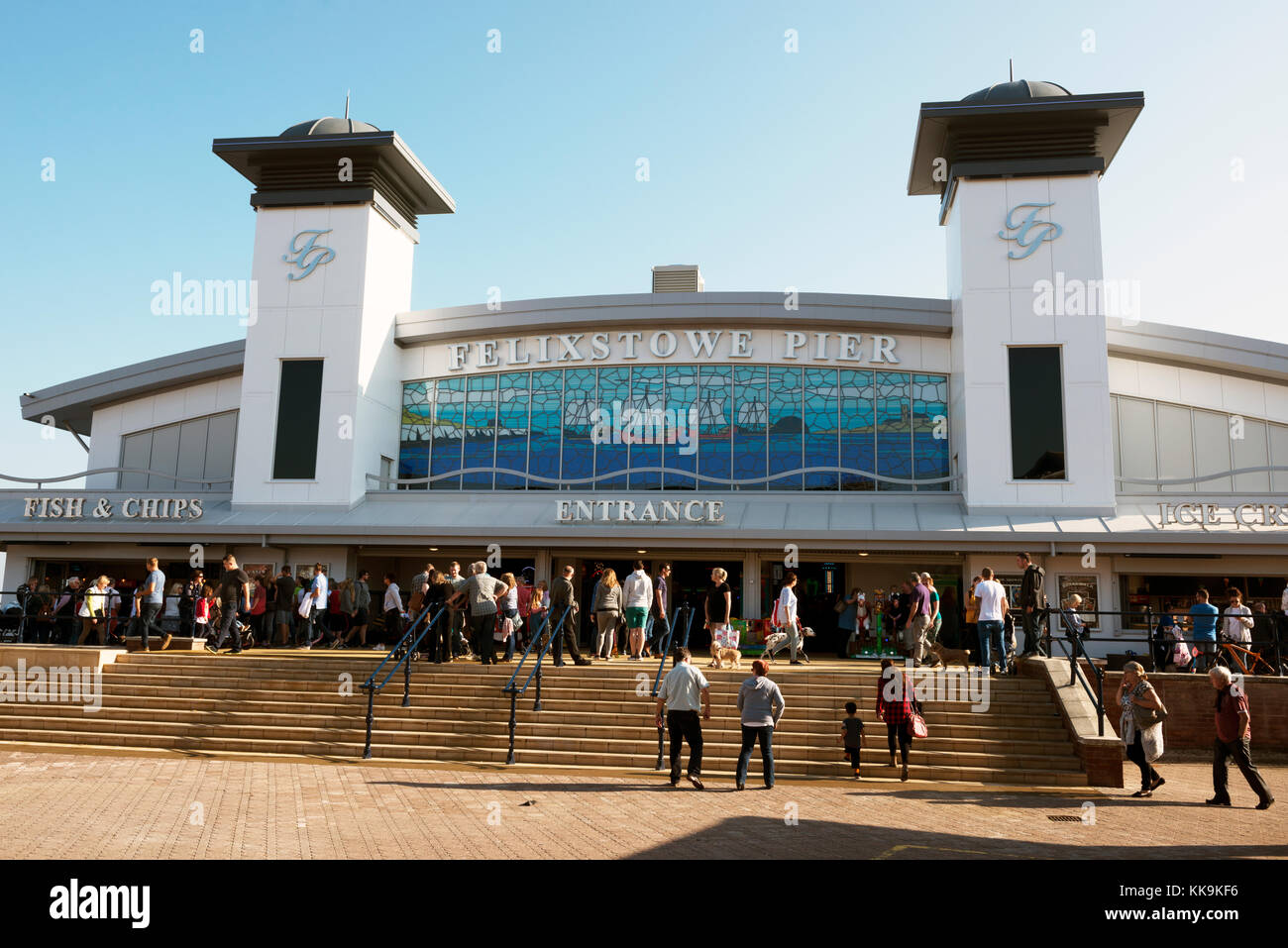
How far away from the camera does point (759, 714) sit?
36.0 feet

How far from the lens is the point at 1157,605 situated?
2091 cm

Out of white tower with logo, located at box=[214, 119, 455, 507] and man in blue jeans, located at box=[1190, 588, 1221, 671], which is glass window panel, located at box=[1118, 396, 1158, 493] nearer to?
man in blue jeans, located at box=[1190, 588, 1221, 671]

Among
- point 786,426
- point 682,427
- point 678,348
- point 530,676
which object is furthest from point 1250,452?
point 530,676

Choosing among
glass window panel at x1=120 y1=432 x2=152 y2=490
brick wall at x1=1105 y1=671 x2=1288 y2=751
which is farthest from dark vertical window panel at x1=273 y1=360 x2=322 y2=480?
brick wall at x1=1105 y1=671 x2=1288 y2=751

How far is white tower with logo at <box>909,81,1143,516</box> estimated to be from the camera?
21.4 metres

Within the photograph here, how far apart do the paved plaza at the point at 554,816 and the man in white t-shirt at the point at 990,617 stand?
3.10 m

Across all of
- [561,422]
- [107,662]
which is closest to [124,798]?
[107,662]

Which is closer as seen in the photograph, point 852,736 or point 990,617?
point 852,736

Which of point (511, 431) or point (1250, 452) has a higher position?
point (511, 431)

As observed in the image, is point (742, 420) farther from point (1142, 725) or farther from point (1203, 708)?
point (1142, 725)

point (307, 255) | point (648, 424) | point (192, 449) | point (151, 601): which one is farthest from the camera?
point (192, 449)

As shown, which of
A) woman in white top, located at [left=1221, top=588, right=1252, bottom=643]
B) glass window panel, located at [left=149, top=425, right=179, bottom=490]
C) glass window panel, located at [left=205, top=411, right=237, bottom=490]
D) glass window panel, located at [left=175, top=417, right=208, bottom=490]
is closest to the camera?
woman in white top, located at [left=1221, top=588, right=1252, bottom=643]

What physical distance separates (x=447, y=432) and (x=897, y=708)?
1614 centimetres

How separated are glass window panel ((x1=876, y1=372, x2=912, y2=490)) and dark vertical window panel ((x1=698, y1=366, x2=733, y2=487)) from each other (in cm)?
347
